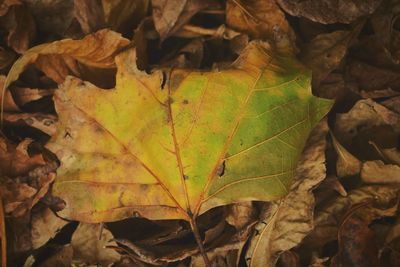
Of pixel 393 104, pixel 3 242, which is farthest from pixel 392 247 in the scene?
pixel 3 242

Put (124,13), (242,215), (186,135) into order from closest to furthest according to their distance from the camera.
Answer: (186,135), (242,215), (124,13)

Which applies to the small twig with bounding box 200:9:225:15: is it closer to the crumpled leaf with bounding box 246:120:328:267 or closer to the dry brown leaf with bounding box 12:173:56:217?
the crumpled leaf with bounding box 246:120:328:267

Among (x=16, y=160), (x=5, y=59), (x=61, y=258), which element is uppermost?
(x=5, y=59)

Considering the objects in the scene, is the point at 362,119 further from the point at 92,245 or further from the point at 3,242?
the point at 3,242

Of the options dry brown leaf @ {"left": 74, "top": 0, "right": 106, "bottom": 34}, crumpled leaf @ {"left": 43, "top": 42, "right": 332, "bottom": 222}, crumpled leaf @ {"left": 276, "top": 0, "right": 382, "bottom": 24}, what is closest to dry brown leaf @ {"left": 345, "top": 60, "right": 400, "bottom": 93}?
crumpled leaf @ {"left": 276, "top": 0, "right": 382, "bottom": 24}

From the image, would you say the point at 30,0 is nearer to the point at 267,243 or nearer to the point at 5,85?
the point at 5,85

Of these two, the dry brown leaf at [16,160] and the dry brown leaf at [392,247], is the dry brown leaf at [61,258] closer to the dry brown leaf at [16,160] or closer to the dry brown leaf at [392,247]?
the dry brown leaf at [16,160]

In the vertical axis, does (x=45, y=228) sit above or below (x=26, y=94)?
below
